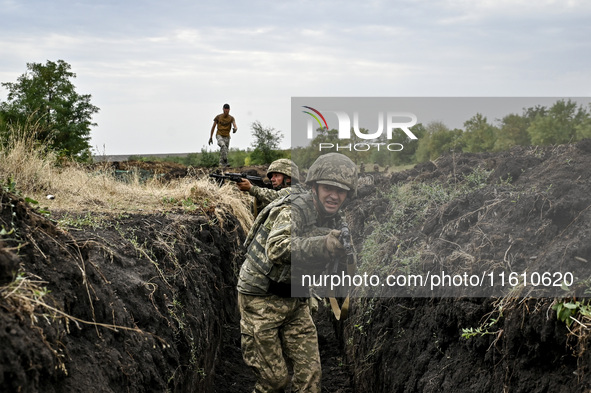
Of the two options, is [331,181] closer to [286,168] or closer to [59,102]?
[286,168]

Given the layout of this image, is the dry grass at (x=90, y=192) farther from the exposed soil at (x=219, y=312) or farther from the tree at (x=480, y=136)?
the tree at (x=480, y=136)

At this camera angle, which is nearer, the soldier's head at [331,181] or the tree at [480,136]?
the soldier's head at [331,181]

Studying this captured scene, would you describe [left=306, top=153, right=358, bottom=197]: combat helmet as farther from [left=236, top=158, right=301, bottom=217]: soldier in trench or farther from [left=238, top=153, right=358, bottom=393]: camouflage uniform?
[left=236, top=158, right=301, bottom=217]: soldier in trench

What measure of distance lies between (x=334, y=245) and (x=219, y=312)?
3465 mm

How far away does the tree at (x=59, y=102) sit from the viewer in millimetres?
20141

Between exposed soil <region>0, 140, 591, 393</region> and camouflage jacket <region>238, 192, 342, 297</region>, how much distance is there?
2.59 feet

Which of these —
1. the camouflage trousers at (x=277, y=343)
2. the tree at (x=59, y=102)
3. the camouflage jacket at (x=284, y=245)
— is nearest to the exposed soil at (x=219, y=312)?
the camouflage trousers at (x=277, y=343)

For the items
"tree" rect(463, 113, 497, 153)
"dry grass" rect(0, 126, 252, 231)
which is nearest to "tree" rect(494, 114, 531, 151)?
"tree" rect(463, 113, 497, 153)

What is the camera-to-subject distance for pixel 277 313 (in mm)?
5176

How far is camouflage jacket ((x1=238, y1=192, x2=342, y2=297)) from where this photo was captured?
4449 mm

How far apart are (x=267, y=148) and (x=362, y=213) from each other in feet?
40.4

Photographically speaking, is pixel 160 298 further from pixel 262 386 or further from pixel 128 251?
pixel 262 386

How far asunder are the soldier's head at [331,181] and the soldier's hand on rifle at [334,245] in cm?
82

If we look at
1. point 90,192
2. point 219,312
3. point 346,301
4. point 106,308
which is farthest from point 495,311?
point 90,192
